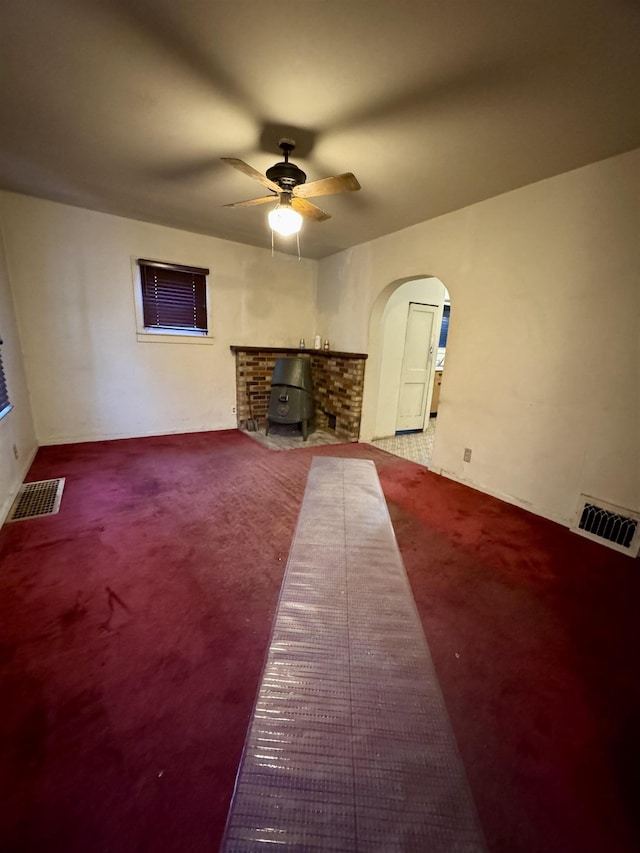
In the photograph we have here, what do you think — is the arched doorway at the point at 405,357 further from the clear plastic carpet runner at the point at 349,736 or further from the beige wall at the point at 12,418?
the beige wall at the point at 12,418

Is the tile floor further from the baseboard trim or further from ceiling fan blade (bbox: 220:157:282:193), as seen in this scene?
ceiling fan blade (bbox: 220:157:282:193)

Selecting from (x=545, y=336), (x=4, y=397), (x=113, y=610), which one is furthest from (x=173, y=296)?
(x=545, y=336)

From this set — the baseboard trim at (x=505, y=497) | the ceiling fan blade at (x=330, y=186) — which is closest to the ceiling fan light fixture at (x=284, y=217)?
the ceiling fan blade at (x=330, y=186)

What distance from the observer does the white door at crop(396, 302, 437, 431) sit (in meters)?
4.46

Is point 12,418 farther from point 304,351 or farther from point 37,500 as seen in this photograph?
point 304,351

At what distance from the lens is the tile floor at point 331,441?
12.9ft

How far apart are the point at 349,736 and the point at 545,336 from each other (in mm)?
2735

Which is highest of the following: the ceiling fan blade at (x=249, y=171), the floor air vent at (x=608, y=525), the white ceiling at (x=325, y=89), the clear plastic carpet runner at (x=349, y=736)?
the white ceiling at (x=325, y=89)

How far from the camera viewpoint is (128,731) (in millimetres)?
1079

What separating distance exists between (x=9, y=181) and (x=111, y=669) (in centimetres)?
383

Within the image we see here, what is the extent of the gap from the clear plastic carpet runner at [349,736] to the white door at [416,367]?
3.44 metres

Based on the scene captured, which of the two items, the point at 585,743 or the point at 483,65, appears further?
the point at 483,65

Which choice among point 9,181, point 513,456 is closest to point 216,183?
point 9,181

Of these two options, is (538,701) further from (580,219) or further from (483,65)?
(580,219)
